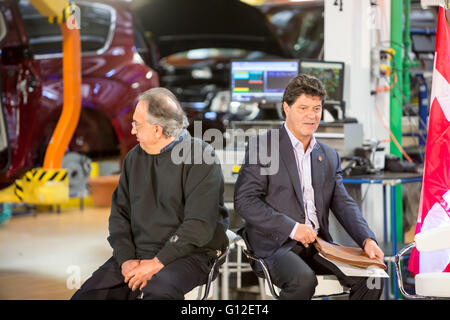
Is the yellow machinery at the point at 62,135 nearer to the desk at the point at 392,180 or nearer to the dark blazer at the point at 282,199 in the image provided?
the desk at the point at 392,180

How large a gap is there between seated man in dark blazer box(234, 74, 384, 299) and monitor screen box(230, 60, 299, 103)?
4.35 feet

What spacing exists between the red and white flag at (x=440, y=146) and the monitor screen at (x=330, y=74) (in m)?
1.15

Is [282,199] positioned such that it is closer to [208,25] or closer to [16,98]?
[16,98]

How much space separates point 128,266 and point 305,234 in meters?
0.66

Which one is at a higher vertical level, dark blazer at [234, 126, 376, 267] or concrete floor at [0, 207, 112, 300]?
dark blazer at [234, 126, 376, 267]

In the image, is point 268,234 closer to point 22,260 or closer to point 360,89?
point 360,89

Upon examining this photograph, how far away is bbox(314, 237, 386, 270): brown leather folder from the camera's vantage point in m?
2.43

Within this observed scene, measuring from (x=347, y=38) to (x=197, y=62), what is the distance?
13.9ft

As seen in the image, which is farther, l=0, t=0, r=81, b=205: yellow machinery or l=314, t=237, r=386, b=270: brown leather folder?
l=0, t=0, r=81, b=205: yellow machinery

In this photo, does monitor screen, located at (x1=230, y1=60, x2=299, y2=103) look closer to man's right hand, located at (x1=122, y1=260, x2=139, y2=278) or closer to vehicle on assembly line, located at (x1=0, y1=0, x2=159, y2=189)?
vehicle on assembly line, located at (x1=0, y1=0, x2=159, y2=189)

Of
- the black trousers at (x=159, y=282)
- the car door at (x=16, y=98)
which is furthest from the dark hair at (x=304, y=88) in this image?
the car door at (x=16, y=98)

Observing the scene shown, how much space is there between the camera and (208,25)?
8.91 m

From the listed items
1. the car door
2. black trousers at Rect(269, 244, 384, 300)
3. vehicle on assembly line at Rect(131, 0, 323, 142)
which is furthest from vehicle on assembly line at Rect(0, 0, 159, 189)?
black trousers at Rect(269, 244, 384, 300)
